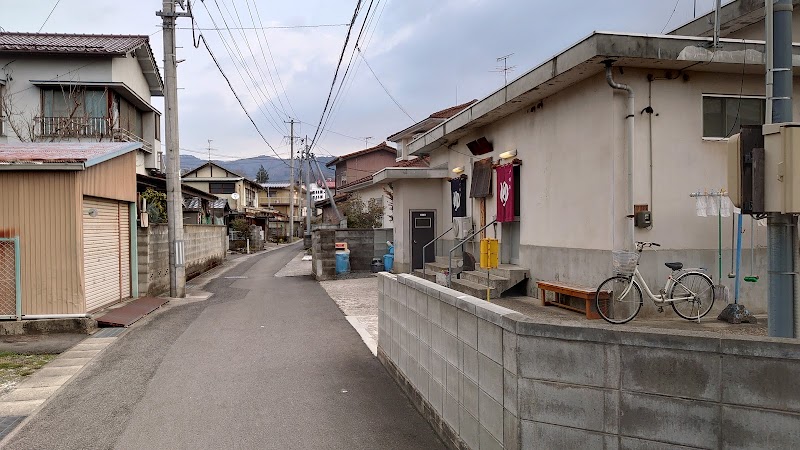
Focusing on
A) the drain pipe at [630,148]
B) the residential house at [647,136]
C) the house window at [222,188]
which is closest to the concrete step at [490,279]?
the residential house at [647,136]

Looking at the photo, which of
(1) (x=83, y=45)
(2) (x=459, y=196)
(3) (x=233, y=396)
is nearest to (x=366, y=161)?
(1) (x=83, y=45)

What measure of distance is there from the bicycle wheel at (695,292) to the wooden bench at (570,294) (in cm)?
101

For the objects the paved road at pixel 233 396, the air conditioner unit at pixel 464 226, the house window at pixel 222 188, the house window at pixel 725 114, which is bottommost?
the paved road at pixel 233 396

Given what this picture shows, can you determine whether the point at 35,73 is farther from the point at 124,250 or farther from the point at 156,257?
the point at 124,250

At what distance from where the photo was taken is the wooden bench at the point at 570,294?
27.3 ft

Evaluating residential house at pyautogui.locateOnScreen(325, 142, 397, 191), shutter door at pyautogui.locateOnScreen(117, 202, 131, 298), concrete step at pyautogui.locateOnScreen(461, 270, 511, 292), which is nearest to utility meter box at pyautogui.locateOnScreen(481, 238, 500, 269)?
concrete step at pyautogui.locateOnScreen(461, 270, 511, 292)

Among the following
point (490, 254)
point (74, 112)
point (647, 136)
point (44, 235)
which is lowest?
point (490, 254)

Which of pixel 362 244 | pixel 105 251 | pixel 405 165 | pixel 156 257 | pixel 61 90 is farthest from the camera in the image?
pixel 405 165

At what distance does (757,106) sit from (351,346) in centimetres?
748

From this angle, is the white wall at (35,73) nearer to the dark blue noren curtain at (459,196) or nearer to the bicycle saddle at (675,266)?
the dark blue noren curtain at (459,196)

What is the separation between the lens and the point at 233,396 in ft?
19.7

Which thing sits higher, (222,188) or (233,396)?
(222,188)

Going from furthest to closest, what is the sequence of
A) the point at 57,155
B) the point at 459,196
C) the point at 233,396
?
the point at 459,196 < the point at 57,155 < the point at 233,396

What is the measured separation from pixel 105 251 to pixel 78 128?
496 inches
